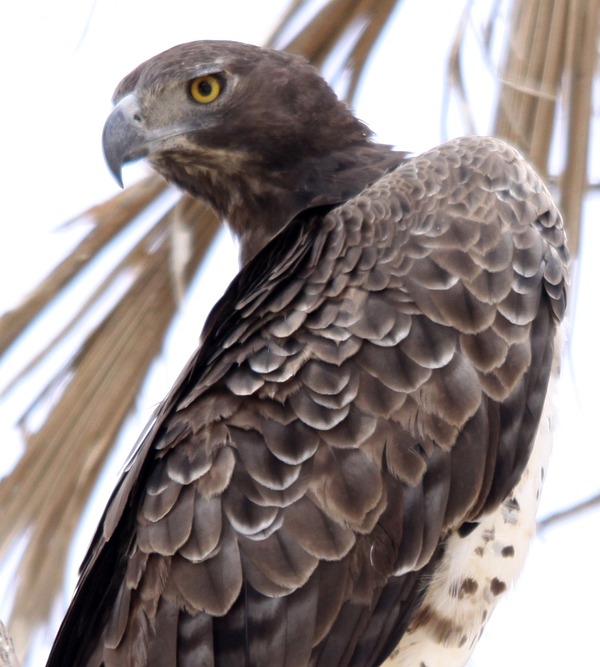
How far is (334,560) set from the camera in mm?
4297

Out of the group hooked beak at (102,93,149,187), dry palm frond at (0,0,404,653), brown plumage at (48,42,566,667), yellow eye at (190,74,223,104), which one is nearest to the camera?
brown plumage at (48,42,566,667)

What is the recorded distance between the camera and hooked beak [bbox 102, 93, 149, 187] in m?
5.27

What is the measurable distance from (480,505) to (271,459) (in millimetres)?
674

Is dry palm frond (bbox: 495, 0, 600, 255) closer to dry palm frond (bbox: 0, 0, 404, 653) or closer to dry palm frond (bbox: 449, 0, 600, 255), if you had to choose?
dry palm frond (bbox: 449, 0, 600, 255)

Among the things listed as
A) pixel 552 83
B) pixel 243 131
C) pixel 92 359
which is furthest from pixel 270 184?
pixel 552 83

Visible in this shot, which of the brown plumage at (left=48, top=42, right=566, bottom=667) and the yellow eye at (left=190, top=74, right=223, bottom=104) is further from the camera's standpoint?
the yellow eye at (left=190, top=74, right=223, bottom=104)

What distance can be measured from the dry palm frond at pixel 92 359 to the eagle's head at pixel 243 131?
16 centimetres

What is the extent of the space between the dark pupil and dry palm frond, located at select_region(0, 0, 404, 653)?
1.03 ft

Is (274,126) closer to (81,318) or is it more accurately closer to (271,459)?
(81,318)

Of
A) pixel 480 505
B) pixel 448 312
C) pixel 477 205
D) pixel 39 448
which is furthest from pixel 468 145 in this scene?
pixel 39 448

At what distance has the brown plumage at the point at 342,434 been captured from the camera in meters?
4.27

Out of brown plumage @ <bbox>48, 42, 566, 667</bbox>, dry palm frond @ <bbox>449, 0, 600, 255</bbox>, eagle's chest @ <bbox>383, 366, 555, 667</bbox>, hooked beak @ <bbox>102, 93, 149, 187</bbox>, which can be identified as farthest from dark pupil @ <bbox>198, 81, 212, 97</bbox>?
eagle's chest @ <bbox>383, 366, 555, 667</bbox>

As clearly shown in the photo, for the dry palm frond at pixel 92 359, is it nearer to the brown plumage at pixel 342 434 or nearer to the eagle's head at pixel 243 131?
the eagle's head at pixel 243 131

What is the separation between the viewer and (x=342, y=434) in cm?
436
